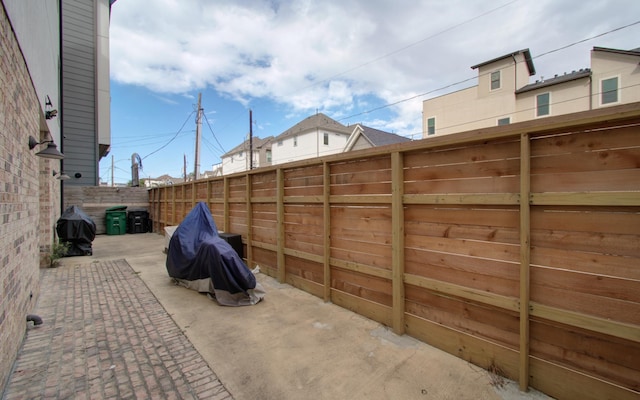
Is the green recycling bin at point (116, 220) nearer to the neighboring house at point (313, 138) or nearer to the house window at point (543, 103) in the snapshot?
the neighboring house at point (313, 138)

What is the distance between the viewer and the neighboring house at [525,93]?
1245 centimetres

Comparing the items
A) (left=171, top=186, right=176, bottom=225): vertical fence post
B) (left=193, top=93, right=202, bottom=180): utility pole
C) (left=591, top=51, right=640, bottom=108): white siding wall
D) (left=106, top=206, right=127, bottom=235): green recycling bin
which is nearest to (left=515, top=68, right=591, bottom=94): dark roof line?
(left=591, top=51, right=640, bottom=108): white siding wall

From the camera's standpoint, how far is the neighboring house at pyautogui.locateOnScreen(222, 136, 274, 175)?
99.3 feet

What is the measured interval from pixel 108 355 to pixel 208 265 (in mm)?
1615

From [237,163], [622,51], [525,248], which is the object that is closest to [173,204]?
[525,248]

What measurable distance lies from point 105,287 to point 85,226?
3535 mm

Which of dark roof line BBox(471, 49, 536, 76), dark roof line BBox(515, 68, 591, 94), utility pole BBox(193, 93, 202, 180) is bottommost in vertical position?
utility pole BBox(193, 93, 202, 180)

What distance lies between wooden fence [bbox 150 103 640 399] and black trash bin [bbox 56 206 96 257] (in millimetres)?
6963

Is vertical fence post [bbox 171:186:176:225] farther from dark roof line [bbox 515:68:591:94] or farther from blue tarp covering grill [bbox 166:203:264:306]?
dark roof line [bbox 515:68:591:94]

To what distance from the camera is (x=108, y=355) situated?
2500 mm

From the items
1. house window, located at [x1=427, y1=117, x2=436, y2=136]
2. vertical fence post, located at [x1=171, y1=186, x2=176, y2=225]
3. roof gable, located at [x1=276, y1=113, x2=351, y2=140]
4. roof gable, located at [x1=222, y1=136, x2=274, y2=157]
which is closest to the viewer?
vertical fence post, located at [x1=171, y1=186, x2=176, y2=225]

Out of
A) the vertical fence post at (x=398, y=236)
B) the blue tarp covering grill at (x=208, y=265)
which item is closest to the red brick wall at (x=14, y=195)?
the blue tarp covering grill at (x=208, y=265)

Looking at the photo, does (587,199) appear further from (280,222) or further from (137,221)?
(137,221)

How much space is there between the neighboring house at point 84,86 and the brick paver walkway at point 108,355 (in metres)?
9.65
